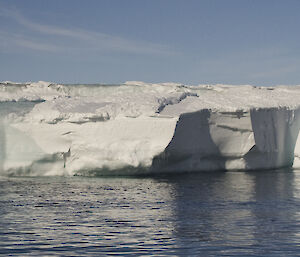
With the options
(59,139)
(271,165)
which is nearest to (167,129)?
(59,139)

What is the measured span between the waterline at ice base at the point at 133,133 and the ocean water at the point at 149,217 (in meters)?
0.69

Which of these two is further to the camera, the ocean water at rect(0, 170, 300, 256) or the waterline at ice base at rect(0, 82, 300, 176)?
the waterline at ice base at rect(0, 82, 300, 176)

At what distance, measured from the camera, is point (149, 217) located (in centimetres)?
948

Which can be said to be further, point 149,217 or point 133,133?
point 133,133

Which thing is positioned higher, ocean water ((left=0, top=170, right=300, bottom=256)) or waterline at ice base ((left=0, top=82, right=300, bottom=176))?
waterline at ice base ((left=0, top=82, right=300, bottom=176))

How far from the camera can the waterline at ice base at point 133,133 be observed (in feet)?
50.6

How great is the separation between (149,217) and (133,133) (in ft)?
20.1

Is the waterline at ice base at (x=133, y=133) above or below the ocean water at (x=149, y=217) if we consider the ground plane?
above

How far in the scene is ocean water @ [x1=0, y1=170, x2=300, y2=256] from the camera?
7301 millimetres

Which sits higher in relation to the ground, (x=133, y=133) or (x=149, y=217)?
(x=133, y=133)

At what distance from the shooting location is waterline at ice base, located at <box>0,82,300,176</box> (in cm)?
1542

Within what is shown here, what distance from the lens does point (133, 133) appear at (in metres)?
15.5

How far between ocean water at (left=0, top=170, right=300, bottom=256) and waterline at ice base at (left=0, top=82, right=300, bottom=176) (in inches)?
27.2

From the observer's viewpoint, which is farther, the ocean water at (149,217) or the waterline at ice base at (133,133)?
the waterline at ice base at (133,133)
